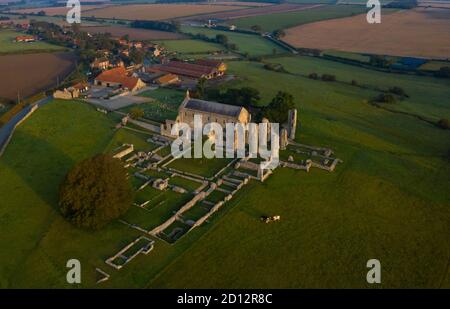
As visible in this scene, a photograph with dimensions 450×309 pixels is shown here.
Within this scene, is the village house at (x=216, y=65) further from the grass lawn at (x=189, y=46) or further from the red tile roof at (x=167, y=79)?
the grass lawn at (x=189, y=46)

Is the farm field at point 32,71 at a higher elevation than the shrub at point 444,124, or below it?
higher

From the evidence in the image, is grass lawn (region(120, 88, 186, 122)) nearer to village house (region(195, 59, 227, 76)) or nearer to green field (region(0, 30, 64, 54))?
village house (region(195, 59, 227, 76))

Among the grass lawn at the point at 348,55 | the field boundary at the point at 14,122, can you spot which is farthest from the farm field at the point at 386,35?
the field boundary at the point at 14,122

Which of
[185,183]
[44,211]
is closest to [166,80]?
[185,183]

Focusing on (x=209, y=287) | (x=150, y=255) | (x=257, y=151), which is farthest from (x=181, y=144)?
(x=209, y=287)
